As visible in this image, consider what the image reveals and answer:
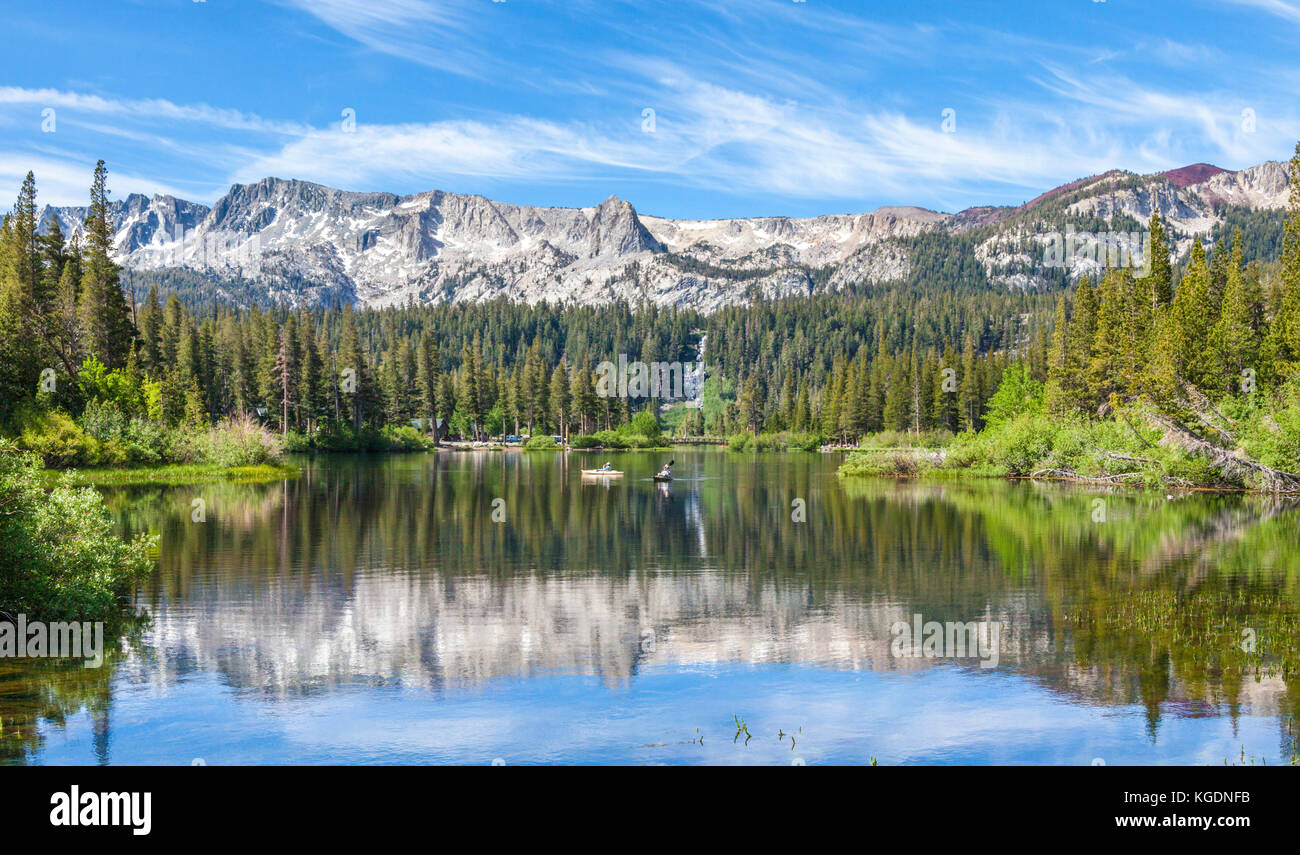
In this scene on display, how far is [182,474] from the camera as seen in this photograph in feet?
230

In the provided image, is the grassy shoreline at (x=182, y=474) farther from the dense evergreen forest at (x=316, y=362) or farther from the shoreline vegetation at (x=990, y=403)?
the dense evergreen forest at (x=316, y=362)

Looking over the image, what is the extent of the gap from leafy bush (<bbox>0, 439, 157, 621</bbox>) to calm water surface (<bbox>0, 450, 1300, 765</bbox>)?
5.36 feet

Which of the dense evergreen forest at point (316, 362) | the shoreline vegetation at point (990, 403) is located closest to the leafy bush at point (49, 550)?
the shoreline vegetation at point (990, 403)

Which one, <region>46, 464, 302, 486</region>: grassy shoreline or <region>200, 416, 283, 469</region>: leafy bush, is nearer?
<region>46, 464, 302, 486</region>: grassy shoreline

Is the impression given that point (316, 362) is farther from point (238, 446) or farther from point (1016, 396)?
point (1016, 396)

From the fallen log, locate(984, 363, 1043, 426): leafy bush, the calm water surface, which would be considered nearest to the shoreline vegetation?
the fallen log

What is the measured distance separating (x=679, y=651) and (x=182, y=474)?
60.5 meters

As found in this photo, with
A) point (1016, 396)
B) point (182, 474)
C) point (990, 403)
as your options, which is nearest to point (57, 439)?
point (182, 474)

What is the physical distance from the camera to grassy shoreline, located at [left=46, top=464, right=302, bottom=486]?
63.3m

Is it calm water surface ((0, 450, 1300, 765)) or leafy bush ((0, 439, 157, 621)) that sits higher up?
leafy bush ((0, 439, 157, 621))

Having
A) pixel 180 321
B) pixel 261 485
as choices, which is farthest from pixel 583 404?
pixel 261 485

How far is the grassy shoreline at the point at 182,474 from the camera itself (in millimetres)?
63281

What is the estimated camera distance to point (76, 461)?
66.4 meters

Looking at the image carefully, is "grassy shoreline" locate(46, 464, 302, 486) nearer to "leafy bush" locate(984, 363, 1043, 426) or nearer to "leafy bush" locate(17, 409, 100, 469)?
"leafy bush" locate(17, 409, 100, 469)
